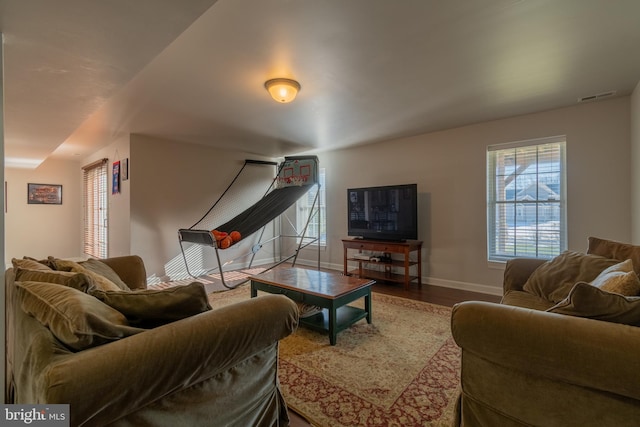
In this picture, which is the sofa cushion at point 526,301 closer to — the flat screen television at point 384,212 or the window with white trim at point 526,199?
the window with white trim at point 526,199

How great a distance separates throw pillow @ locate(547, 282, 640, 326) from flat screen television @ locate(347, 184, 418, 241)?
312cm

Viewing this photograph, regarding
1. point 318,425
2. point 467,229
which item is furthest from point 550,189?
point 318,425

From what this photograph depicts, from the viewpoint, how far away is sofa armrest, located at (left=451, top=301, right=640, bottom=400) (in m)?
0.94

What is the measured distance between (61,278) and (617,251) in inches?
133

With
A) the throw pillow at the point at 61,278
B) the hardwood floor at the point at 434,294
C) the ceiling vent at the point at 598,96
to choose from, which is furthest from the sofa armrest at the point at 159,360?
the ceiling vent at the point at 598,96

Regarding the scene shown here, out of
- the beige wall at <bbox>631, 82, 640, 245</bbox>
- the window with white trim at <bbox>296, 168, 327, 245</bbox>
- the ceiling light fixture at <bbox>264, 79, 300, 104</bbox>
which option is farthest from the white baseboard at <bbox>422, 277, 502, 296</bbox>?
the ceiling light fixture at <bbox>264, 79, 300, 104</bbox>

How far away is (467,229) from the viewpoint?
13.3ft

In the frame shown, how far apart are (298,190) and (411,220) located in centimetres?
200

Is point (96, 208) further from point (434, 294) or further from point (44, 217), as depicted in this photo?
point (434, 294)

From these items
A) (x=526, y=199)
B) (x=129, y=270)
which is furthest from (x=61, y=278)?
(x=526, y=199)

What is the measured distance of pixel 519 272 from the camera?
2.41 meters

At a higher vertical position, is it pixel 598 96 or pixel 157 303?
pixel 598 96

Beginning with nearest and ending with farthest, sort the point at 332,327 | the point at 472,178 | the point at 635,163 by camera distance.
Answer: the point at 332,327 → the point at 635,163 → the point at 472,178

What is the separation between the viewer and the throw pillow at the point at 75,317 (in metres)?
0.89
